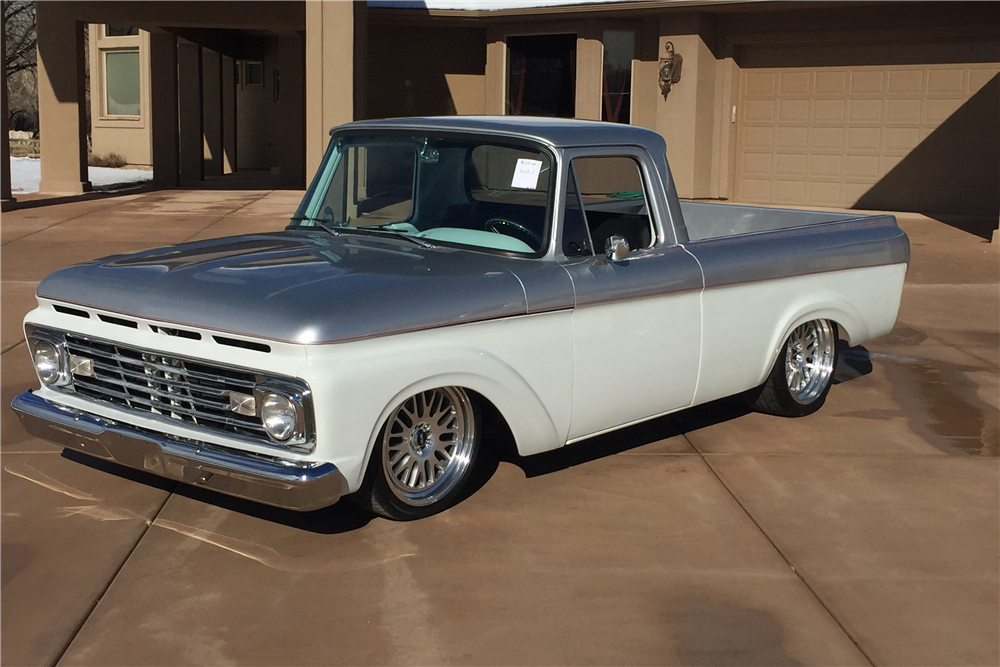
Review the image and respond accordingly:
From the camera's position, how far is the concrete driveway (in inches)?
145

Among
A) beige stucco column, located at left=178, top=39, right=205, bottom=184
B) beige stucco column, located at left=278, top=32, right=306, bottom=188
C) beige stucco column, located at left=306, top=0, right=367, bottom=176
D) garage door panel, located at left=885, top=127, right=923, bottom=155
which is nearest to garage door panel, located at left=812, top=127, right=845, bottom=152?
garage door panel, located at left=885, top=127, right=923, bottom=155

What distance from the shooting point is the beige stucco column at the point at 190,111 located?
77.2ft

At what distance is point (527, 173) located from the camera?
5129 millimetres

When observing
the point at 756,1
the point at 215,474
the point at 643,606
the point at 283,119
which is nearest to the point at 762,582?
the point at 643,606

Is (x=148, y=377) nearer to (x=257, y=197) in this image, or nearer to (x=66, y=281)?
(x=66, y=281)

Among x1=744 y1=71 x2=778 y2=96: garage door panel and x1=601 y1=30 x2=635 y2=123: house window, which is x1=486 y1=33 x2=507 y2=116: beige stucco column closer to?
x1=601 y1=30 x2=635 y2=123: house window

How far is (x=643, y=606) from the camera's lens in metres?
3.98

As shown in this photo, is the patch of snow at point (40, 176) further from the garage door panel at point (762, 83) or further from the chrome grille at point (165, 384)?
the chrome grille at point (165, 384)

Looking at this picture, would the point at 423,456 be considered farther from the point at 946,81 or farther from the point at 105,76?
the point at 105,76

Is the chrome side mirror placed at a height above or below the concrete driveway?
above

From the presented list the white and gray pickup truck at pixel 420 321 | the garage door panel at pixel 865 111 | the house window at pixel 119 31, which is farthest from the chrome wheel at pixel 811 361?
the house window at pixel 119 31

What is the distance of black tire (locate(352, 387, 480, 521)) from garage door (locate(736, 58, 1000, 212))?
14.4 meters

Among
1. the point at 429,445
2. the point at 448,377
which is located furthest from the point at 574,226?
the point at 429,445

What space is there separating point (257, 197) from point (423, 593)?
15.2m
